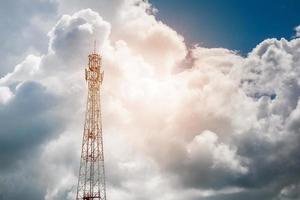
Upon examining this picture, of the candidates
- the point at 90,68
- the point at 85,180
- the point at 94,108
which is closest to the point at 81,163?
the point at 85,180

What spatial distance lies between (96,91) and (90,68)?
21.0 ft

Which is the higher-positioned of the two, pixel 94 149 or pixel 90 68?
pixel 90 68

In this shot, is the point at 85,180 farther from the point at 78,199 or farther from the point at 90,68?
the point at 90,68

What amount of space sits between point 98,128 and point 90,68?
15.9 meters

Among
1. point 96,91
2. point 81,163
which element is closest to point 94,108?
point 96,91

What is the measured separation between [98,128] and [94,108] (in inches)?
217

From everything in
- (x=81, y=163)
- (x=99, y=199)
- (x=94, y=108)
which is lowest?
(x=99, y=199)

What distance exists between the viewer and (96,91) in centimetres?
15875

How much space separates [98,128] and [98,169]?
35.9 feet

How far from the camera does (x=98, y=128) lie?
157000 millimetres

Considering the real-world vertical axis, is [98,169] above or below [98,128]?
below

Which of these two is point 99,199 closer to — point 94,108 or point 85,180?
point 85,180

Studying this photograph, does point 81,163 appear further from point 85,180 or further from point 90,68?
point 90,68

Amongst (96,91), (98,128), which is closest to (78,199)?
(98,128)
